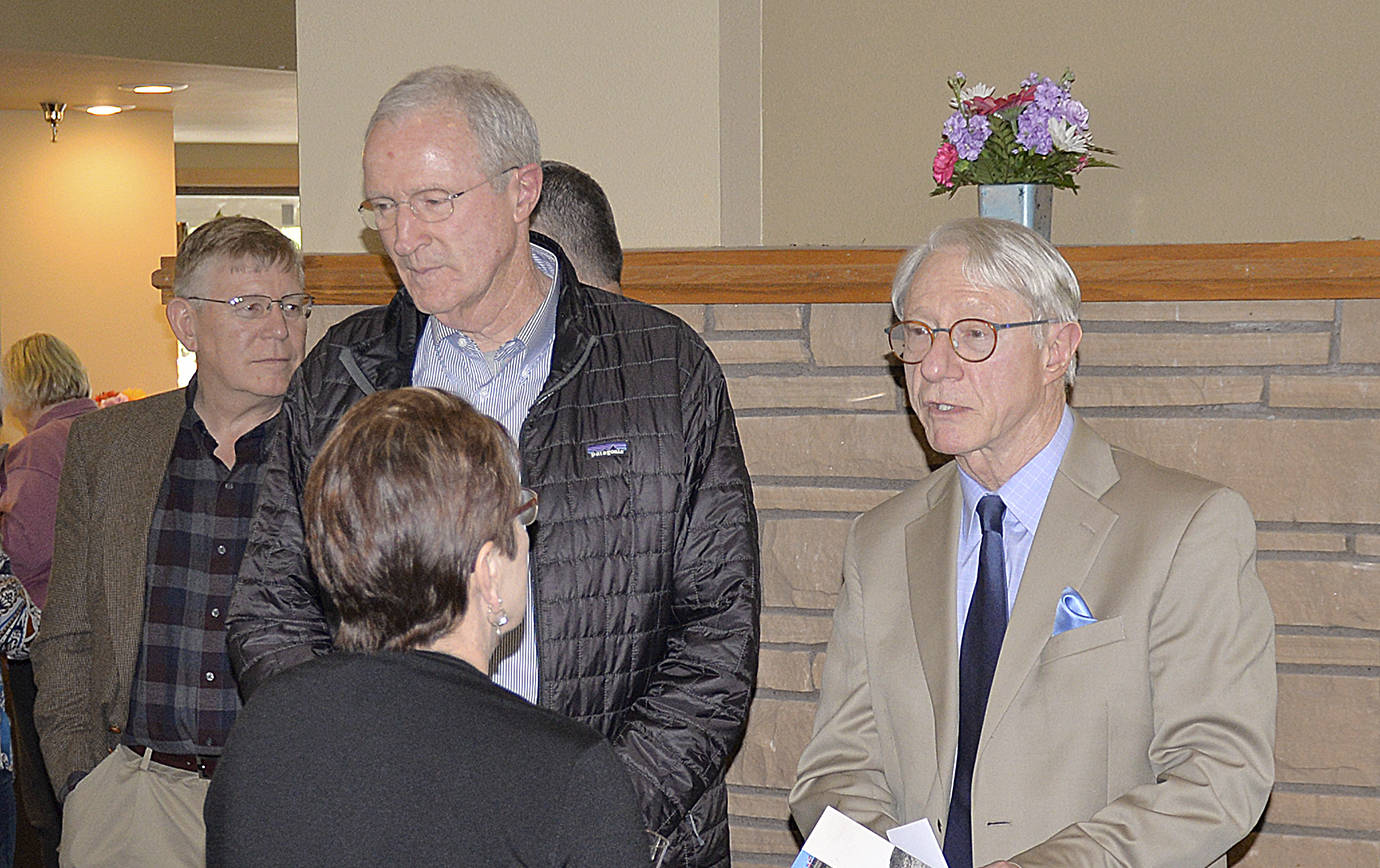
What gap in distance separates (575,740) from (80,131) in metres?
9.91

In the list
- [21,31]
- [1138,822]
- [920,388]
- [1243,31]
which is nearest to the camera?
[1138,822]

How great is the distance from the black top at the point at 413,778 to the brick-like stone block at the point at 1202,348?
168 cm

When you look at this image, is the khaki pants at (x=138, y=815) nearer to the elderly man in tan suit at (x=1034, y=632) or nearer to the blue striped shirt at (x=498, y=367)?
the blue striped shirt at (x=498, y=367)

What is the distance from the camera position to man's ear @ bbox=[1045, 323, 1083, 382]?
2.02 m

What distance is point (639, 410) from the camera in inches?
84.2

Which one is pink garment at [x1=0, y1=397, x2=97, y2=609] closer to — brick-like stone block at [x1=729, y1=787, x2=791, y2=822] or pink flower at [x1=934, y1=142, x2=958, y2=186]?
brick-like stone block at [x1=729, y1=787, x2=791, y2=822]

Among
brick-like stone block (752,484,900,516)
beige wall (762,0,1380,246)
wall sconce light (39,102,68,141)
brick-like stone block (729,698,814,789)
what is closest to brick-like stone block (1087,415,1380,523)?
brick-like stone block (752,484,900,516)

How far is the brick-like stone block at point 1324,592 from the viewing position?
2.57 meters

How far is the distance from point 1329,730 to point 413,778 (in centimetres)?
194

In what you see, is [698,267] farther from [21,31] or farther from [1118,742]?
[21,31]

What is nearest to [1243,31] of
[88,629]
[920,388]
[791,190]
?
[791,190]

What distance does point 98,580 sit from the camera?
2.65 meters

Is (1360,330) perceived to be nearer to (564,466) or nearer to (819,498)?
(819,498)

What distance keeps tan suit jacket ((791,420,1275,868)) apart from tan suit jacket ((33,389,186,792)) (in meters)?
1.32
